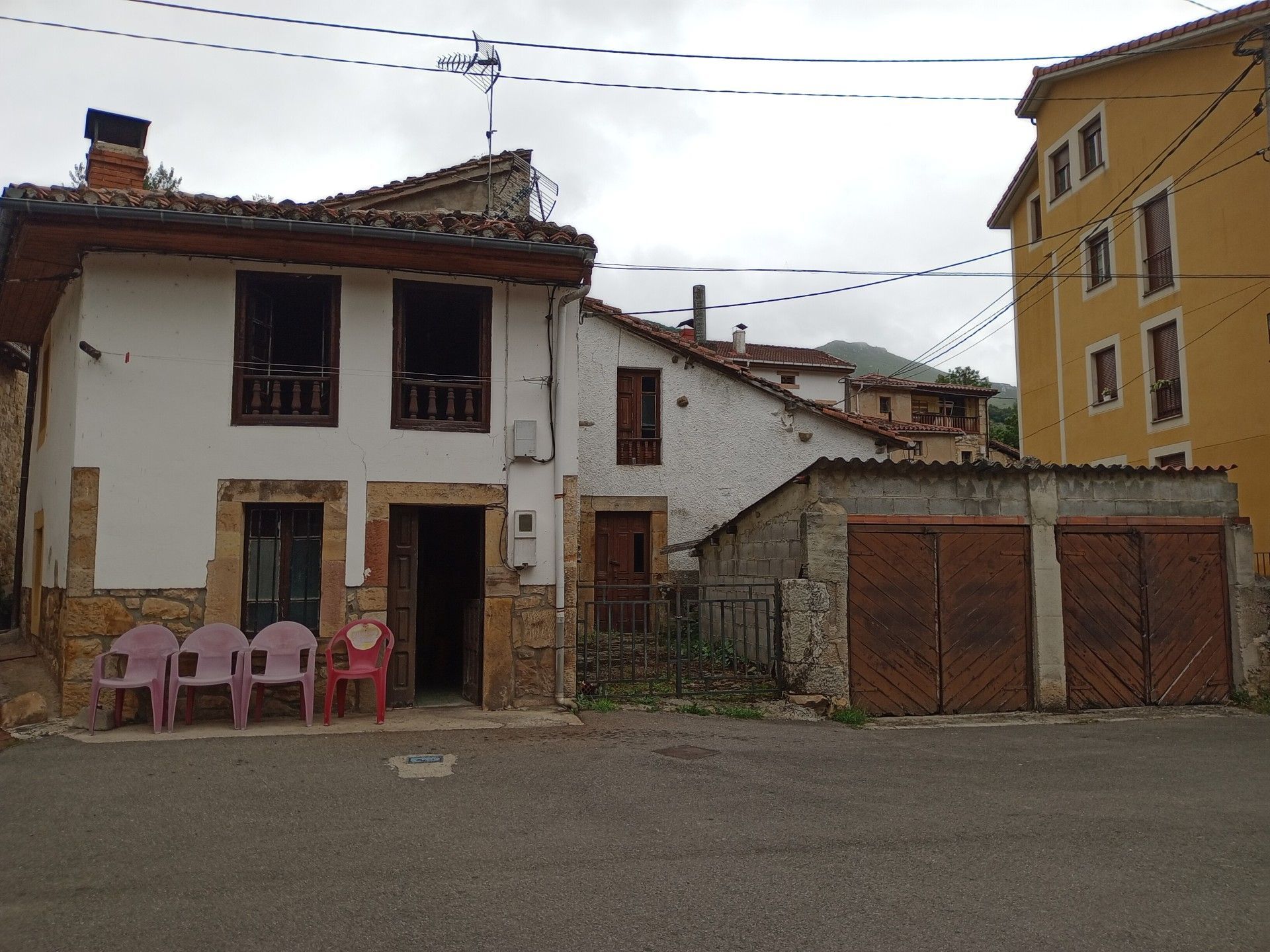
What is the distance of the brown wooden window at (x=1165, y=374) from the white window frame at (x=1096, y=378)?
825 millimetres

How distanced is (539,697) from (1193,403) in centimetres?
1404

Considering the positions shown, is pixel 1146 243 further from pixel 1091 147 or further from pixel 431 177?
pixel 431 177

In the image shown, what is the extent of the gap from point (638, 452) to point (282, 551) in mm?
8164

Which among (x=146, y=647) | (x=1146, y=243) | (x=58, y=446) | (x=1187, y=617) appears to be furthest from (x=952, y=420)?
(x=146, y=647)

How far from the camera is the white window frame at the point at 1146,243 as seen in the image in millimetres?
16422

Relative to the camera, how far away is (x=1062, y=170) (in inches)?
789

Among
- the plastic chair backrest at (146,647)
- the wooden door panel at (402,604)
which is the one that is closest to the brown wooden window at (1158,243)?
the wooden door panel at (402,604)

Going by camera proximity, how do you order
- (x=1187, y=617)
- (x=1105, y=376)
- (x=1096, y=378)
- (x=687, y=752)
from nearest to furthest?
(x=687, y=752), (x=1187, y=617), (x=1105, y=376), (x=1096, y=378)

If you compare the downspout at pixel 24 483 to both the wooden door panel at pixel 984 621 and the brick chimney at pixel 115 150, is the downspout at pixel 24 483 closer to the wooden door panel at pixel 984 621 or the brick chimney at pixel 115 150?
the brick chimney at pixel 115 150

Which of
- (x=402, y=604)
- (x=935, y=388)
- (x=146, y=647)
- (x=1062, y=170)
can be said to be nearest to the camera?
(x=146, y=647)

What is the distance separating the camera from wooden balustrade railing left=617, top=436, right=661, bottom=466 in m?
15.5

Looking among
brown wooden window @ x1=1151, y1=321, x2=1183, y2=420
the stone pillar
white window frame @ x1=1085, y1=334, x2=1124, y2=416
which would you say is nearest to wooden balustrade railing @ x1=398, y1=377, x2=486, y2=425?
the stone pillar

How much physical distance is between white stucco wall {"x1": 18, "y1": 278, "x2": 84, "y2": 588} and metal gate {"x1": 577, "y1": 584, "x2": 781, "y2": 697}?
513cm

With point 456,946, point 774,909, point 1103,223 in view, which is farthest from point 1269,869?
point 1103,223
